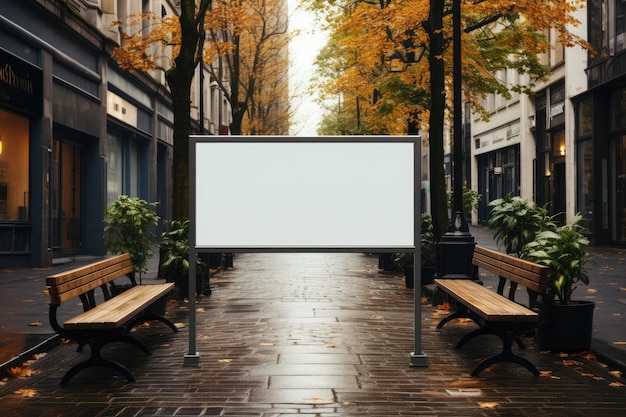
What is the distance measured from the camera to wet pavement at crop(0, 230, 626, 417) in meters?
5.89

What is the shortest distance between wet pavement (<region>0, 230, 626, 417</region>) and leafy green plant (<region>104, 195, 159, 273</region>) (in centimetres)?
97

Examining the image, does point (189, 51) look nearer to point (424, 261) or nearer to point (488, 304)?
point (424, 261)

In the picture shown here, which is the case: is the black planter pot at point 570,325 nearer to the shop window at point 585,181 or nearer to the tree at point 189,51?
the tree at point 189,51

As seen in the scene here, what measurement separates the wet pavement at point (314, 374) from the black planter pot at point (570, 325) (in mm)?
134

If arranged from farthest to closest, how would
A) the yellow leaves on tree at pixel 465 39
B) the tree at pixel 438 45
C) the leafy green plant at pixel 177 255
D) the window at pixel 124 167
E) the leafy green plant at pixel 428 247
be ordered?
the window at pixel 124 167, the yellow leaves on tree at pixel 465 39, the tree at pixel 438 45, the leafy green plant at pixel 428 247, the leafy green plant at pixel 177 255

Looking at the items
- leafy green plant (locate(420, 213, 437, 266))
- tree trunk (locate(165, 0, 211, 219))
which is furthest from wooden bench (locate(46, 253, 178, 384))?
leafy green plant (locate(420, 213, 437, 266))

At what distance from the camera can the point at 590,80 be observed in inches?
1010

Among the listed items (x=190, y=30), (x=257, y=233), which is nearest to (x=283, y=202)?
(x=257, y=233)

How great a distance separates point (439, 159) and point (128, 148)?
15801 mm

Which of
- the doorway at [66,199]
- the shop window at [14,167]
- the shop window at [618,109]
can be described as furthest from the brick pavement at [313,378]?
the shop window at [618,109]

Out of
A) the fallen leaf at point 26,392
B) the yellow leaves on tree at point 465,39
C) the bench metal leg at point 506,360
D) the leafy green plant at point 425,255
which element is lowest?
the fallen leaf at point 26,392

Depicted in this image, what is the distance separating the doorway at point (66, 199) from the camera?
66.3 ft

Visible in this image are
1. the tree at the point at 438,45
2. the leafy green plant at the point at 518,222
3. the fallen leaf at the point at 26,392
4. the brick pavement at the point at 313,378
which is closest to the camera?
the brick pavement at the point at 313,378

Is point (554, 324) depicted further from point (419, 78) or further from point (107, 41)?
point (107, 41)
